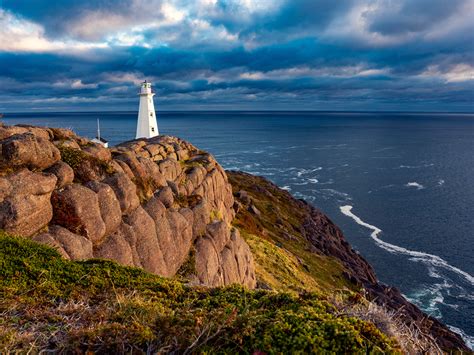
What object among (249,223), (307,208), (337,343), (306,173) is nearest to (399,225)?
(307,208)

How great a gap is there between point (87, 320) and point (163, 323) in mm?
2542

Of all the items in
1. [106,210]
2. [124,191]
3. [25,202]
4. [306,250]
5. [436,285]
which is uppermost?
[25,202]

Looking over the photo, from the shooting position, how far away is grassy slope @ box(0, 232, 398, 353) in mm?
8328

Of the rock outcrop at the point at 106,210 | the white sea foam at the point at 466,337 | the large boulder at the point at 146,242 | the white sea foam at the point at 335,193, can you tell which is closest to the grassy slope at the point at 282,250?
the rock outcrop at the point at 106,210

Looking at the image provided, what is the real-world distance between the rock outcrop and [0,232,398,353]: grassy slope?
16.1 feet

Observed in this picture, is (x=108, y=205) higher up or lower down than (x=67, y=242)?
higher up

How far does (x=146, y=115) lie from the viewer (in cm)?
8369

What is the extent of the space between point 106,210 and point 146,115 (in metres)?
61.8

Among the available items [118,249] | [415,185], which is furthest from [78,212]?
[415,185]

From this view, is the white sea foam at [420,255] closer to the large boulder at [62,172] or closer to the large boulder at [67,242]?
the large boulder at [67,242]

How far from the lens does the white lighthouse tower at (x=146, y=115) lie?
272 feet

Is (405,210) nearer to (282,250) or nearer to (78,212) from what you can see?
(282,250)

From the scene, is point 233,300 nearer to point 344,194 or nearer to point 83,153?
point 83,153

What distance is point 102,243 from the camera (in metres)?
24.2
